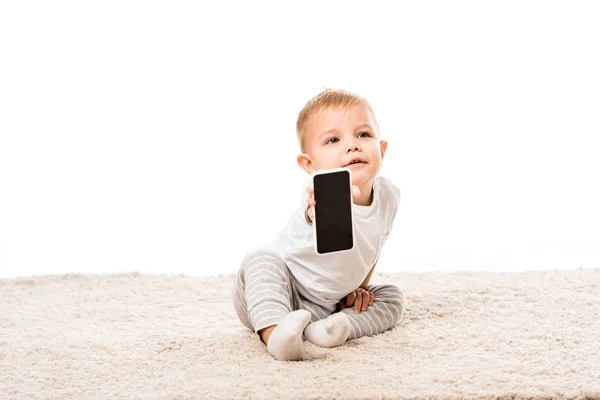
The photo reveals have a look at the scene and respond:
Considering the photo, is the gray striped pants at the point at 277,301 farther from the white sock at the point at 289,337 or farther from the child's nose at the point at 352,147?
the child's nose at the point at 352,147

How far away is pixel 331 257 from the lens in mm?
1424

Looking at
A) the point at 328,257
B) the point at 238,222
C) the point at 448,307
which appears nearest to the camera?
the point at 328,257

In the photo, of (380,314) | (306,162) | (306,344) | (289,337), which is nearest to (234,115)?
(306,162)

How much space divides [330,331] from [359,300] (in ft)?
0.67

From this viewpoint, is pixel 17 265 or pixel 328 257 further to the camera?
pixel 17 265

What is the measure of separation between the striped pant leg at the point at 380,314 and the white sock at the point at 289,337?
0.68 ft

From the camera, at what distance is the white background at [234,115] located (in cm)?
266

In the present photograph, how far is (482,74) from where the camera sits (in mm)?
2762

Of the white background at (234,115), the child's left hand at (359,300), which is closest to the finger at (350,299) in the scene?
the child's left hand at (359,300)

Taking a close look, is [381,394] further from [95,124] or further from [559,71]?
[559,71]

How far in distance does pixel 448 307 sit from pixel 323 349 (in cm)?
43

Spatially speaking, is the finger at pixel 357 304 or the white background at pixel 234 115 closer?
the finger at pixel 357 304

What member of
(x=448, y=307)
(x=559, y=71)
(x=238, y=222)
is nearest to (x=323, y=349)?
(x=448, y=307)

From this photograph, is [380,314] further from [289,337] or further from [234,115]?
[234,115]
